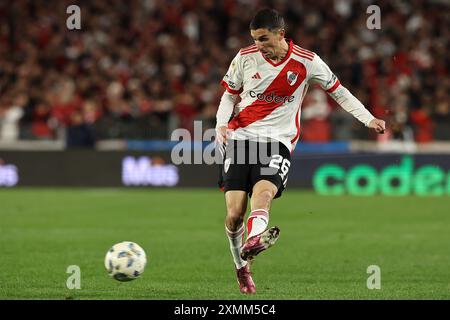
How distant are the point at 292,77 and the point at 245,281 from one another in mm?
1828

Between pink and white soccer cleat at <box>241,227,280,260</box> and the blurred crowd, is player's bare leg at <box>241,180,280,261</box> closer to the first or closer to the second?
pink and white soccer cleat at <box>241,227,280,260</box>

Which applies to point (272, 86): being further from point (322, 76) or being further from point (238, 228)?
point (238, 228)

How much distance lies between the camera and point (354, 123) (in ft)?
73.2

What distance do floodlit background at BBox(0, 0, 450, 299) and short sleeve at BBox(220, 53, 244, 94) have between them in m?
1.78

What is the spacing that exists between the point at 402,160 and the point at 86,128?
6.81m

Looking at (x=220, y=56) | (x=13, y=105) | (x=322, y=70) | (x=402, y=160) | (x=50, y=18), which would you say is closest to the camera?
(x=322, y=70)

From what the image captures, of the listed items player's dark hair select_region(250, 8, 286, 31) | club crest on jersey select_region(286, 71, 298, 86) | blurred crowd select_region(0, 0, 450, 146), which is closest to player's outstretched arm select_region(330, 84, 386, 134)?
club crest on jersey select_region(286, 71, 298, 86)

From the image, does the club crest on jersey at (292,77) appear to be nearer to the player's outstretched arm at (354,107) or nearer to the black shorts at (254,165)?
the player's outstretched arm at (354,107)

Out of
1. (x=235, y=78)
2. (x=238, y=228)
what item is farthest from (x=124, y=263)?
(x=235, y=78)

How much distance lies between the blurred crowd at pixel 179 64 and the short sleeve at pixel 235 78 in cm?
1271

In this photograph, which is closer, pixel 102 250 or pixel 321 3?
pixel 102 250

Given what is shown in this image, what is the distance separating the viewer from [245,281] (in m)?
9.12

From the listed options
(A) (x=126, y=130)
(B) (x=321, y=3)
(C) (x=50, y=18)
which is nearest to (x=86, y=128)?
(A) (x=126, y=130)
